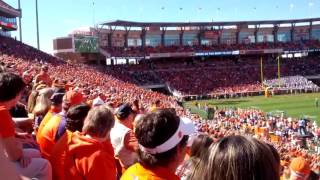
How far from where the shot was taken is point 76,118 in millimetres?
4484

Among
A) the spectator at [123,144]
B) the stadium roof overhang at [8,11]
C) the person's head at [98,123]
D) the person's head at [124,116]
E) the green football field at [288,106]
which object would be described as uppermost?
the stadium roof overhang at [8,11]

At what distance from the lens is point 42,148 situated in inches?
170

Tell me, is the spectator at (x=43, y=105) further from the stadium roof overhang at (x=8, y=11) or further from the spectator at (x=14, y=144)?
the stadium roof overhang at (x=8, y=11)

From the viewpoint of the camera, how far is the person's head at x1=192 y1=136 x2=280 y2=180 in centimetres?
192

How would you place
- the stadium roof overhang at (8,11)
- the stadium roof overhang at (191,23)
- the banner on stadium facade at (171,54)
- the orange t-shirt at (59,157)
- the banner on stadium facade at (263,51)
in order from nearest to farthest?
1. the orange t-shirt at (59,157)
2. the stadium roof overhang at (8,11)
3. the stadium roof overhang at (191,23)
4. the banner on stadium facade at (171,54)
5. the banner on stadium facade at (263,51)

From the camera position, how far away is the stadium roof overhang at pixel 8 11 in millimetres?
45312

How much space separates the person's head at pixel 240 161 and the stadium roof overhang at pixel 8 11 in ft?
149

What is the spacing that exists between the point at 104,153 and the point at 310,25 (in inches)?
3118

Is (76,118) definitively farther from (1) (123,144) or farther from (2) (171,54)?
(2) (171,54)

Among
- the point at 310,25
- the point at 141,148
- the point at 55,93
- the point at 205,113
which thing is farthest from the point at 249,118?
the point at 310,25

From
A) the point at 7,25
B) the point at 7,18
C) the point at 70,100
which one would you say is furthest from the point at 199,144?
the point at 7,18

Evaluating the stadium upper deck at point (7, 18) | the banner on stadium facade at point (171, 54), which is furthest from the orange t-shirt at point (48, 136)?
the banner on stadium facade at point (171, 54)

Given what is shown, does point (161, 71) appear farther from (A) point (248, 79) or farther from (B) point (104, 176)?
(B) point (104, 176)

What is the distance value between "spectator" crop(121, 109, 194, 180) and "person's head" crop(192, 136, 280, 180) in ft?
2.91
